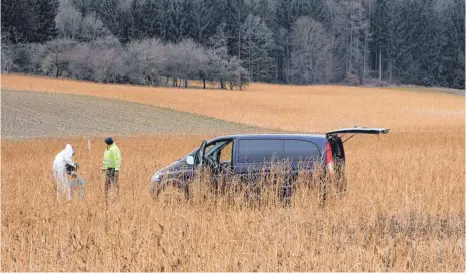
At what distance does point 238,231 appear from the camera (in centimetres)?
773

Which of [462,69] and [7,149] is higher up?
[462,69]

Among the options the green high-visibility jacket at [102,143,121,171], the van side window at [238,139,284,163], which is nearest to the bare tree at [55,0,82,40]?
the green high-visibility jacket at [102,143,121,171]

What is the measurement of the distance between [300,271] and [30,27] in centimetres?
7981

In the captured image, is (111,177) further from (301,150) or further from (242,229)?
(242,229)

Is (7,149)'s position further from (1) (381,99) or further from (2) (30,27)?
(2) (30,27)

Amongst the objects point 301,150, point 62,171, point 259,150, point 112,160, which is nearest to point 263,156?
point 259,150

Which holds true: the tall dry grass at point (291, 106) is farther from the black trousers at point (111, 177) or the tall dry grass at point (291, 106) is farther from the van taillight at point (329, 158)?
the van taillight at point (329, 158)

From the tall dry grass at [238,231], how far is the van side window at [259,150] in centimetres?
118

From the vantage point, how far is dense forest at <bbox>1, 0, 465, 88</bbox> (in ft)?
245

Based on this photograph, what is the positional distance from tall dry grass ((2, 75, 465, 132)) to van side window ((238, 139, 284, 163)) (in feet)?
111

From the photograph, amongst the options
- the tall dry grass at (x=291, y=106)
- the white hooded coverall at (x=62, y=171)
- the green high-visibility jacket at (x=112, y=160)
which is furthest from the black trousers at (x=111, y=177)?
the tall dry grass at (x=291, y=106)

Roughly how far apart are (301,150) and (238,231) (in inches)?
126

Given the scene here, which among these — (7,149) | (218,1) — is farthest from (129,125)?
(218,1)

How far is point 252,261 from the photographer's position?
21.8ft
